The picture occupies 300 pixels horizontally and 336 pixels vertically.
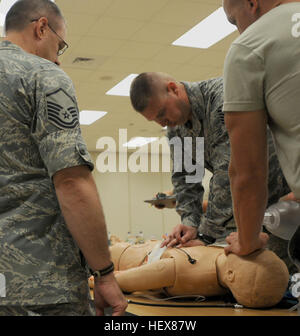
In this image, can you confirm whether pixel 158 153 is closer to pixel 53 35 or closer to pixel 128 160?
pixel 128 160

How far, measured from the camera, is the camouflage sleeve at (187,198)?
2.19 m

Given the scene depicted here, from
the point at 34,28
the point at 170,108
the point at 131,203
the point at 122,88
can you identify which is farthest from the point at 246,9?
the point at 131,203

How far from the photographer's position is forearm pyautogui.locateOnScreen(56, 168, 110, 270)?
1.21 meters

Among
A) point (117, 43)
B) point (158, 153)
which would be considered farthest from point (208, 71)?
point (158, 153)

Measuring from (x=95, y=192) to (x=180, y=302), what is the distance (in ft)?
2.35

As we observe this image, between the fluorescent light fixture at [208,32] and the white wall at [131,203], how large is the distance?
23.6 feet

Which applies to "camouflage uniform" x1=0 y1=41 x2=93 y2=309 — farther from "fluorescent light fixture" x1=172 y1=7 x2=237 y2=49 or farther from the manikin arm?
"fluorescent light fixture" x1=172 y1=7 x2=237 y2=49

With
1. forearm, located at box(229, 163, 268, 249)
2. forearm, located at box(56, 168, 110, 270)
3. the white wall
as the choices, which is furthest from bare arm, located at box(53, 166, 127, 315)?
the white wall

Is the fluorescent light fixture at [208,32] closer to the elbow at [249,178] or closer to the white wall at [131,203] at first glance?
the elbow at [249,178]

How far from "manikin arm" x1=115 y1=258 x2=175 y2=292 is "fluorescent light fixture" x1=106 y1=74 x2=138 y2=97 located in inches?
206

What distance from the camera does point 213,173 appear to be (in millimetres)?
2137

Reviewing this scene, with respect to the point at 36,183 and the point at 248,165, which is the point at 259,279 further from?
the point at 36,183

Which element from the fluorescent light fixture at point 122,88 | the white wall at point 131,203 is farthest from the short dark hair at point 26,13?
the white wall at point 131,203

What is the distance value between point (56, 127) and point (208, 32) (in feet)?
15.0
